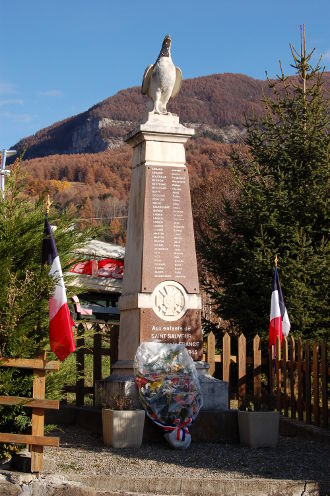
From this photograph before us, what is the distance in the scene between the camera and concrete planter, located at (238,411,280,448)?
10.1m

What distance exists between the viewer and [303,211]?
15000mm

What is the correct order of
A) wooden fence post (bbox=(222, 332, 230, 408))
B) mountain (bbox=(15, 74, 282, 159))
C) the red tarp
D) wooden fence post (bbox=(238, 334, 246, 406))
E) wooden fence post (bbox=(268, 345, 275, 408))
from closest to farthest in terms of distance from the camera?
wooden fence post (bbox=(238, 334, 246, 406)) < wooden fence post (bbox=(222, 332, 230, 408)) < wooden fence post (bbox=(268, 345, 275, 408)) < the red tarp < mountain (bbox=(15, 74, 282, 159))

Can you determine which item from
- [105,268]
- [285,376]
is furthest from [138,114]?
[285,376]

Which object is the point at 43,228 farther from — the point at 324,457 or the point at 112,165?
the point at 112,165

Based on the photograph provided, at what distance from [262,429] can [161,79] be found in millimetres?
5449

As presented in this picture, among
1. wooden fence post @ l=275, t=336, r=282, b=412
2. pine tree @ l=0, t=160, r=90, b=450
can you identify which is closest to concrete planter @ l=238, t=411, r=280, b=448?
wooden fence post @ l=275, t=336, r=282, b=412

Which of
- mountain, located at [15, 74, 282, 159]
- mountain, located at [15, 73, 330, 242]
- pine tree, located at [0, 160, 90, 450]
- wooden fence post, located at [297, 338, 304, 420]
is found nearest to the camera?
pine tree, located at [0, 160, 90, 450]

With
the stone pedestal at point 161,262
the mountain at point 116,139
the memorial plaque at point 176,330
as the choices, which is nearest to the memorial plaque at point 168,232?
the stone pedestal at point 161,262

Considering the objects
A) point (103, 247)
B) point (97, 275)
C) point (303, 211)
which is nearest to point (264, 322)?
point (303, 211)

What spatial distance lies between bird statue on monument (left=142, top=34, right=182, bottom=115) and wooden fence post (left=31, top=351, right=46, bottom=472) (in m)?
5.47

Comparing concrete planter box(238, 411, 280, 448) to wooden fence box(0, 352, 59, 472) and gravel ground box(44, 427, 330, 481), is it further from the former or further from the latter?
wooden fence box(0, 352, 59, 472)

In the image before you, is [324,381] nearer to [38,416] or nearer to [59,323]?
[59,323]

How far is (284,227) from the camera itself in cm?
1472

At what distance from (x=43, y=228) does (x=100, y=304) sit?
21.9m
